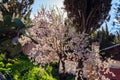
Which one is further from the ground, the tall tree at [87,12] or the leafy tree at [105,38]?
the tall tree at [87,12]

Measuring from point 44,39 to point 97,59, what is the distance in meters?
2.23

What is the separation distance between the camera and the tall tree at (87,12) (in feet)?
57.8

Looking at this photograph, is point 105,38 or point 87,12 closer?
point 87,12

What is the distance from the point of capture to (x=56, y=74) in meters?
17.6

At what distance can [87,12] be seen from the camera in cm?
1817

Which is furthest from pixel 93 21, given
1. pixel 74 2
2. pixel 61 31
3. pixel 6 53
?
pixel 6 53

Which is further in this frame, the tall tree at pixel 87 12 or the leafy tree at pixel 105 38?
the leafy tree at pixel 105 38

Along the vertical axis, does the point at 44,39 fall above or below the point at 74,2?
below

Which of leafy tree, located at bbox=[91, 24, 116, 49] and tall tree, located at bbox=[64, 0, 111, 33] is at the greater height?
tall tree, located at bbox=[64, 0, 111, 33]

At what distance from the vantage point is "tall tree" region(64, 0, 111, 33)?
17.6 metres

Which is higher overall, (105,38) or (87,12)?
(87,12)

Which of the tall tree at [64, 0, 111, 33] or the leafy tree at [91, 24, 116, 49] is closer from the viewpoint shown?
the tall tree at [64, 0, 111, 33]

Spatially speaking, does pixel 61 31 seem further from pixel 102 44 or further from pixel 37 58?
pixel 102 44

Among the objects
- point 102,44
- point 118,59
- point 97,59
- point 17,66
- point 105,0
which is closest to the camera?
point 97,59
